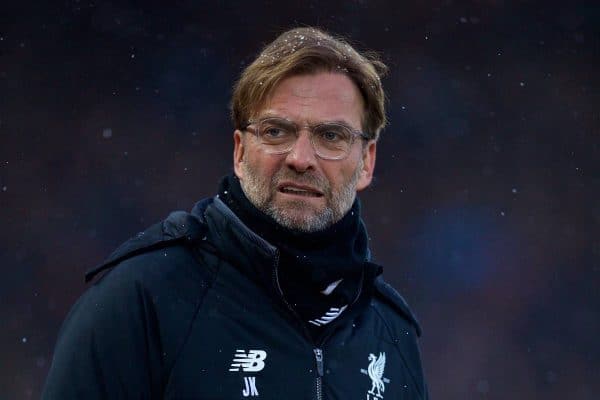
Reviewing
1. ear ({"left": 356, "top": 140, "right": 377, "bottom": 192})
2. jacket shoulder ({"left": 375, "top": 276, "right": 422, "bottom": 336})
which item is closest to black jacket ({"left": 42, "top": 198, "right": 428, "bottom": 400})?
jacket shoulder ({"left": 375, "top": 276, "right": 422, "bottom": 336})

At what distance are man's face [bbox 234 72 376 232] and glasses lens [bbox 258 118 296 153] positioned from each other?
0.6 inches

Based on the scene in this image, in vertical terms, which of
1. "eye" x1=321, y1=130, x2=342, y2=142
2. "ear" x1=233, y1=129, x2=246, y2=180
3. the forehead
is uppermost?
the forehead

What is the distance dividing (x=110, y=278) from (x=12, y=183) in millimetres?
7954

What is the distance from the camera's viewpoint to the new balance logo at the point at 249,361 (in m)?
2.00

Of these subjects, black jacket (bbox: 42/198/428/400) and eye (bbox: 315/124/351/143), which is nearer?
black jacket (bbox: 42/198/428/400)

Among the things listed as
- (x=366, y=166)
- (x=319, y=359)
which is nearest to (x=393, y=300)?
(x=366, y=166)

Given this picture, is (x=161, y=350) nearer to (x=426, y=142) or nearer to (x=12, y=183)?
(x=12, y=183)

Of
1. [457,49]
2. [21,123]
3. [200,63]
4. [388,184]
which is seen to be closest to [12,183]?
[21,123]

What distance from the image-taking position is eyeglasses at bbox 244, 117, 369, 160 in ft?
7.21

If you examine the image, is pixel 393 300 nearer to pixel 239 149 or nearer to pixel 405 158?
pixel 239 149

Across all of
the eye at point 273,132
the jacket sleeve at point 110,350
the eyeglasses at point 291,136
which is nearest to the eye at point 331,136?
the eyeglasses at point 291,136

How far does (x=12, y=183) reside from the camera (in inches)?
374

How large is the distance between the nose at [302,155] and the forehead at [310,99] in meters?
0.04

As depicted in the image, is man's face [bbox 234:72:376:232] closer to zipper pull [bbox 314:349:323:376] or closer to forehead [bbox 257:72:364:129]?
forehead [bbox 257:72:364:129]
